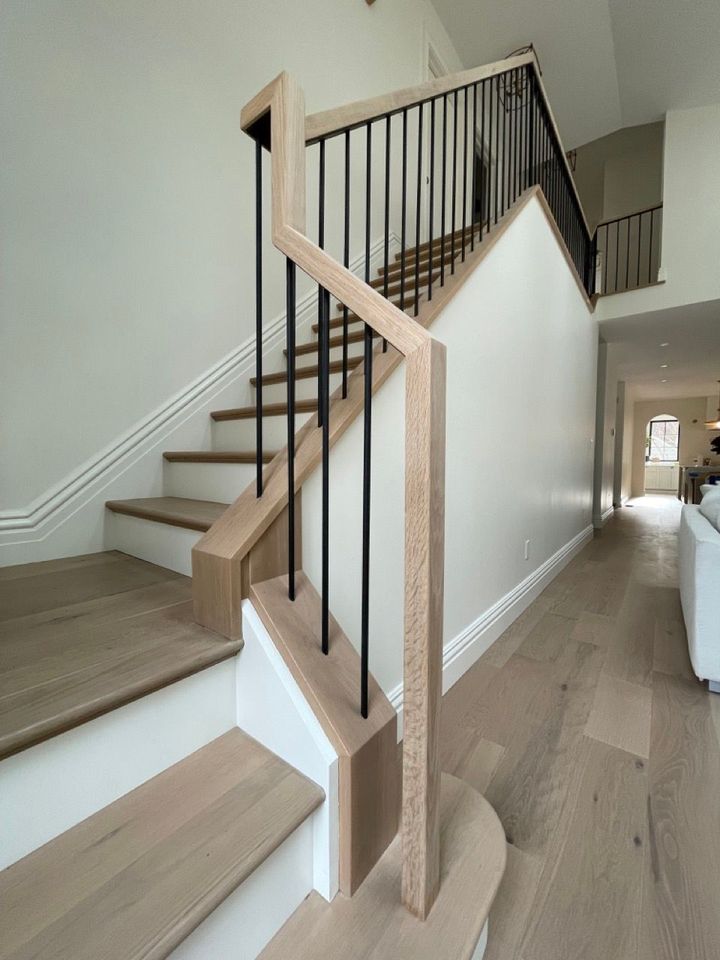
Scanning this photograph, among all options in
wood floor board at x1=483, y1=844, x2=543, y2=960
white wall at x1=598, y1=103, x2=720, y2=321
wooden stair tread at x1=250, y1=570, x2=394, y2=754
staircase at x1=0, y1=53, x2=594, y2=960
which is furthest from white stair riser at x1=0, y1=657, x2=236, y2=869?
white wall at x1=598, y1=103, x2=720, y2=321

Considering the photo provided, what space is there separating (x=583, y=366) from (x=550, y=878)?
399cm

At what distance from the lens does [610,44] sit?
152 inches

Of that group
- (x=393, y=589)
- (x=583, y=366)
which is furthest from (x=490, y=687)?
(x=583, y=366)

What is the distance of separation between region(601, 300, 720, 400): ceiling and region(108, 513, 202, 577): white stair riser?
5.06m

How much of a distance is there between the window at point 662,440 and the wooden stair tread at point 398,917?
13914 mm

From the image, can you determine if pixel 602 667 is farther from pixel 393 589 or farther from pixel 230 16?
pixel 230 16

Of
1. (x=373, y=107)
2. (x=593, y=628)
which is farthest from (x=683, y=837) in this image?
(x=373, y=107)

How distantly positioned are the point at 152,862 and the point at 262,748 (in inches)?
10.2

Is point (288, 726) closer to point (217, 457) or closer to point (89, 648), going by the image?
point (89, 648)

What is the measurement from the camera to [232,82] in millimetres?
1926

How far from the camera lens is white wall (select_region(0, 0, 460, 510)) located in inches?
52.9

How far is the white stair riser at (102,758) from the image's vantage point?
1.89 ft

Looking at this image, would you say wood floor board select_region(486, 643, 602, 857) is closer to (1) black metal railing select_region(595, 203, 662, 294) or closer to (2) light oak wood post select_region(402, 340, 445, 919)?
(2) light oak wood post select_region(402, 340, 445, 919)

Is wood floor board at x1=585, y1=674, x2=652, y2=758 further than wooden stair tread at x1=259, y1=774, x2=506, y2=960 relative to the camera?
Yes
